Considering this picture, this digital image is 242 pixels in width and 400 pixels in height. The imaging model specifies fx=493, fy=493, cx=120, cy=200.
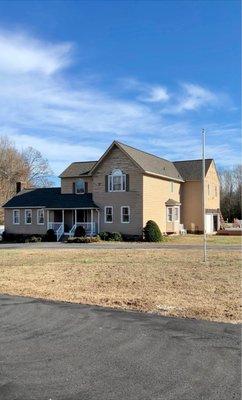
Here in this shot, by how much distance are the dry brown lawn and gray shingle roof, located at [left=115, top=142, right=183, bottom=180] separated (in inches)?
891

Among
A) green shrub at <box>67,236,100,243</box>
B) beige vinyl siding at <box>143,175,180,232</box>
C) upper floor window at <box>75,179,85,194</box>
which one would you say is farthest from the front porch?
beige vinyl siding at <box>143,175,180,232</box>

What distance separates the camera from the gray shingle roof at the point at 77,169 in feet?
154

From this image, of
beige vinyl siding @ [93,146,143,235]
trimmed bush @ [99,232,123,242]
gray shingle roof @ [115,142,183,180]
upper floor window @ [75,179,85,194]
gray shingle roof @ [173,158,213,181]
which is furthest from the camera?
gray shingle roof @ [173,158,213,181]

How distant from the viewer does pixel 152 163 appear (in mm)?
44781

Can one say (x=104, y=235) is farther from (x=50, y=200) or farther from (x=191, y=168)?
(x=191, y=168)

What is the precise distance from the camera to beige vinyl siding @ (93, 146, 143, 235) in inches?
1608

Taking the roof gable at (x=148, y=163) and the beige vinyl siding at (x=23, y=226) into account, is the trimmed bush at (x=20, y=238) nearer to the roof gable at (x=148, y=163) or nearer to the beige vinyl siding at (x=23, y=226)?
the beige vinyl siding at (x=23, y=226)

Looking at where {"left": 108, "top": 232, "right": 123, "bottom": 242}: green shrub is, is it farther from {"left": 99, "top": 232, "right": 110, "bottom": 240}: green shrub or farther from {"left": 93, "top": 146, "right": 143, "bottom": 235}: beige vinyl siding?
{"left": 93, "top": 146, "right": 143, "bottom": 235}: beige vinyl siding

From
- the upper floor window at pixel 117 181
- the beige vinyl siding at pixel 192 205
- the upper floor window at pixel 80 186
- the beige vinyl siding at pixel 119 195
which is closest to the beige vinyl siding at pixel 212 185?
the beige vinyl siding at pixel 192 205

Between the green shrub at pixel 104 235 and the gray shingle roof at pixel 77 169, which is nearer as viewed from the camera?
the green shrub at pixel 104 235

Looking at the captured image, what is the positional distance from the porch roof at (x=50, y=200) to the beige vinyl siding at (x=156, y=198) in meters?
4.74

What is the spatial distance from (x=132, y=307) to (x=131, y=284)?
3.10 metres

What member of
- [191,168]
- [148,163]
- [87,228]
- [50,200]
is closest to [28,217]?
[50,200]

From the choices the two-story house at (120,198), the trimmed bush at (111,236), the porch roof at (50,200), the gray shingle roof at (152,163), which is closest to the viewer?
the trimmed bush at (111,236)
